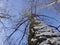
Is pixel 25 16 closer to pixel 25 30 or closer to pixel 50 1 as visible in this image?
pixel 25 30

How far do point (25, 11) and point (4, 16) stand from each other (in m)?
0.69

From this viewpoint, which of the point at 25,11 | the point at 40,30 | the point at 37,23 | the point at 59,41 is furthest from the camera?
the point at 25,11

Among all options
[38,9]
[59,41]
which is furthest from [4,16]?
[59,41]

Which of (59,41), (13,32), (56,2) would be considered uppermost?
(56,2)

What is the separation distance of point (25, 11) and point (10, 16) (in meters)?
0.55

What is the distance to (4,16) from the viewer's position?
5.61 m

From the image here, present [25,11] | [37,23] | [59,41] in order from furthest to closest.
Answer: [25,11] → [37,23] → [59,41]

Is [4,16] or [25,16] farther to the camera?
[4,16]

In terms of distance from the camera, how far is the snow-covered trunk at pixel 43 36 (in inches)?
148

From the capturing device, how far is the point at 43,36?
393 cm

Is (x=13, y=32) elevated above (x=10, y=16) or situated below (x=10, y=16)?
below

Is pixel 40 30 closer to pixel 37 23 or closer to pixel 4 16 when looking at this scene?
pixel 37 23

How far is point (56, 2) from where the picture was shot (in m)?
5.44

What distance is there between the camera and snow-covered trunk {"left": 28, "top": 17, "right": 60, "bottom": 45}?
3.76 meters
